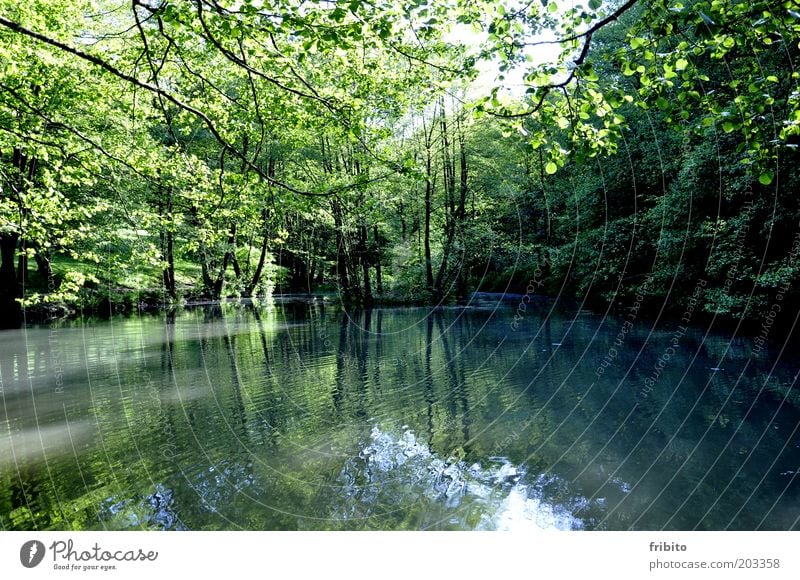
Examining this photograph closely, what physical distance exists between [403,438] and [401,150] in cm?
1502

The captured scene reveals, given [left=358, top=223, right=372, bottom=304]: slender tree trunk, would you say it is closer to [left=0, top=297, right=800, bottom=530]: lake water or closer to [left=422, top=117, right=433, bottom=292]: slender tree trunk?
[left=422, top=117, right=433, bottom=292]: slender tree trunk

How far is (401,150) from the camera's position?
20500mm

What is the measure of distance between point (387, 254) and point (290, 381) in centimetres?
2848

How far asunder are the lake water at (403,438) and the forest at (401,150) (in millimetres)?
2989

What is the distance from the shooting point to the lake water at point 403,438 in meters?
5.58

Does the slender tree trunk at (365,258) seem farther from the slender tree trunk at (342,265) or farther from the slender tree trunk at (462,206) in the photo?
the slender tree trunk at (462,206)

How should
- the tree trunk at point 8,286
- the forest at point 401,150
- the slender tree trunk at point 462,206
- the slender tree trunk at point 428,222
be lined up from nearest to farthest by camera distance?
the forest at point 401,150 → the tree trunk at point 8,286 → the slender tree trunk at point 428,222 → the slender tree trunk at point 462,206

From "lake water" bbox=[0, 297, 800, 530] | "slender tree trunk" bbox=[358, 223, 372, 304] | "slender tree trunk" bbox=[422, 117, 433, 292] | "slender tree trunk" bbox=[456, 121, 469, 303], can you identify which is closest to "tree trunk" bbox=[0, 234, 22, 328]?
"lake water" bbox=[0, 297, 800, 530]

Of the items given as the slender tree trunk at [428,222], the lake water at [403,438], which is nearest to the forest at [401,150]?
the slender tree trunk at [428,222]

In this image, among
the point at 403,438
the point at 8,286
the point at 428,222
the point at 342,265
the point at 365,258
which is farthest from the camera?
the point at 342,265

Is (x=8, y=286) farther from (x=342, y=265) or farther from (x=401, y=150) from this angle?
(x=342, y=265)

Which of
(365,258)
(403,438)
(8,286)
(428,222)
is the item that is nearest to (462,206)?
(428,222)

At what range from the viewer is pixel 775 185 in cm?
1362

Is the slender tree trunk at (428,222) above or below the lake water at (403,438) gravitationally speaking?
above
